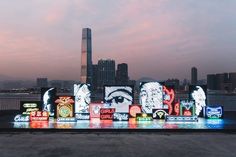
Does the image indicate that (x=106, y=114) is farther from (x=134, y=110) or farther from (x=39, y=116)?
(x=39, y=116)

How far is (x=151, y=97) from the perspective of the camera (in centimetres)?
3666

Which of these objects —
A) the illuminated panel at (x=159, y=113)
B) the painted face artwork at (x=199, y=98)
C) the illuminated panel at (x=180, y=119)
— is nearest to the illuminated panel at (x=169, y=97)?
the illuminated panel at (x=159, y=113)

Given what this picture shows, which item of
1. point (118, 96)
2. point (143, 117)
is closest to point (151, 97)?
point (118, 96)

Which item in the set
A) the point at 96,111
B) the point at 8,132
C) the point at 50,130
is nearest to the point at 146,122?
the point at 96,111

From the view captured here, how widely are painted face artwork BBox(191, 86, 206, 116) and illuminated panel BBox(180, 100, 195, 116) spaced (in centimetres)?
284

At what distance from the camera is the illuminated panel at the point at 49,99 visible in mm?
34500

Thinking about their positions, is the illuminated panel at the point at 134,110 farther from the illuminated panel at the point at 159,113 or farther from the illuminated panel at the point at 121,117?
the illuminated panel at the point at 121,117

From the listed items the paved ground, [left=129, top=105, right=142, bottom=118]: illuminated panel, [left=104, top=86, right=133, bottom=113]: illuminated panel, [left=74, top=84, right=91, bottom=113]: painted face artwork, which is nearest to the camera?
the paved ground

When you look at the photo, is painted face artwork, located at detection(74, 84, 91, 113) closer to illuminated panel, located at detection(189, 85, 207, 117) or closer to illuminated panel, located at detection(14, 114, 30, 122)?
illuminated panel, located at detection(14, 114, 30, 122)

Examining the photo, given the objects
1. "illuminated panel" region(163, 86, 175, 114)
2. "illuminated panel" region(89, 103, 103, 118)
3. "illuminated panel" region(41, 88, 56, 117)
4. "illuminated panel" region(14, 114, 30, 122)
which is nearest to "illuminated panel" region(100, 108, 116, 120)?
"illuminated panel" region(89, 103, 103, 118)

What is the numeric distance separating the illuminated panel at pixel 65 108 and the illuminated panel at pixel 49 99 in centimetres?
124

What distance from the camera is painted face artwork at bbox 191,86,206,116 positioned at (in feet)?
120

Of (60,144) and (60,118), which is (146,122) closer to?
(60,118)

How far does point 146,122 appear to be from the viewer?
30344 millimetres
